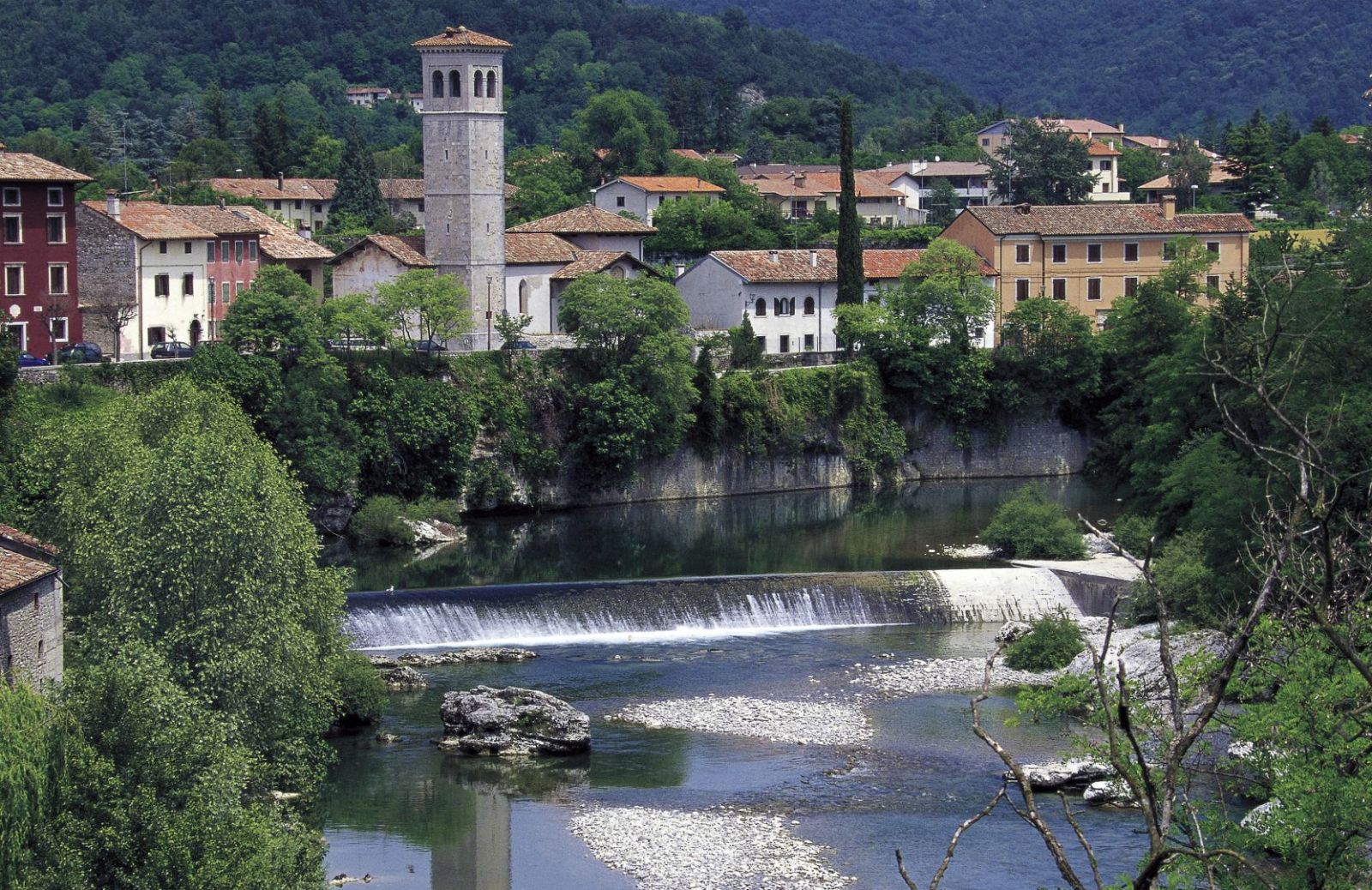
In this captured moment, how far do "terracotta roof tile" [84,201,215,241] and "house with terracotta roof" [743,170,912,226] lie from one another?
138 feet

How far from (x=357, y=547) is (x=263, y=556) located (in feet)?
78.8

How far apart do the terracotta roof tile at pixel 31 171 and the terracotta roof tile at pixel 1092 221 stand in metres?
32.8

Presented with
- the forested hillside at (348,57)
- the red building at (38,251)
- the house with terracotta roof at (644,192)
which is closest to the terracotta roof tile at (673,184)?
the house with terracotta roof at (644,192)

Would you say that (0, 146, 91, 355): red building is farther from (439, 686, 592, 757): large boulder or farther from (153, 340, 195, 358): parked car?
(439, 686, 592, 757): large boulder

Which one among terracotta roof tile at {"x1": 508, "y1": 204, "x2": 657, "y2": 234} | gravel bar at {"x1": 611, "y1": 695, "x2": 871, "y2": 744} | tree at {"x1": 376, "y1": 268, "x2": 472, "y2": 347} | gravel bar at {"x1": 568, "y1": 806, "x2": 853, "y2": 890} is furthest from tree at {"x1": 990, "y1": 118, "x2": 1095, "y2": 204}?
gravel bar at {"x1": 568, "y1": 806, "x2": 853, "y2": 890}

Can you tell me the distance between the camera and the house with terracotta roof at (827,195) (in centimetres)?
10419

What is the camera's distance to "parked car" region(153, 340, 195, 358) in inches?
2271

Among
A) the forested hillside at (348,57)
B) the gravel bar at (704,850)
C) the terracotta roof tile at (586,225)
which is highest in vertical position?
the forested hillside at (348,57)

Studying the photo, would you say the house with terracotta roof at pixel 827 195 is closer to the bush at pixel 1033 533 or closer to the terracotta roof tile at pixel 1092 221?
the terracotta roof tile at pixel 1092 221

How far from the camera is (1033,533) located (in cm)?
5150

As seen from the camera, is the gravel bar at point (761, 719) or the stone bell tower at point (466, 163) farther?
the stone bell tower at point (466, 163)

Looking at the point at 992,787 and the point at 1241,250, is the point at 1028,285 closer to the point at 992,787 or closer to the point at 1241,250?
the point at 1241,250

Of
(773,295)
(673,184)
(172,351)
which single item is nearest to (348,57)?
(673,184)

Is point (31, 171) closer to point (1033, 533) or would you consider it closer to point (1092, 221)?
point (1033, 533)
